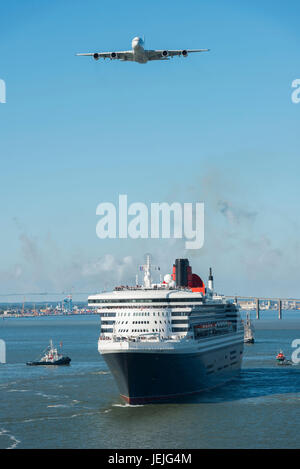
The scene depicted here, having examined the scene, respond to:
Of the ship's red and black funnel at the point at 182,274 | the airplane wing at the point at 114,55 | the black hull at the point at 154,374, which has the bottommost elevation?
the black hull at the point at 154,374

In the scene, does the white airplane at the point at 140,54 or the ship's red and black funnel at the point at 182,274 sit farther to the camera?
the ship's red and black funnel at the point at 182,274

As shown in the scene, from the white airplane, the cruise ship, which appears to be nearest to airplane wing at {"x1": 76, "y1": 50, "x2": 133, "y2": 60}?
the white airplane

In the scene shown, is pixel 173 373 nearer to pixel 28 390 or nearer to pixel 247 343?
pixel 28 390

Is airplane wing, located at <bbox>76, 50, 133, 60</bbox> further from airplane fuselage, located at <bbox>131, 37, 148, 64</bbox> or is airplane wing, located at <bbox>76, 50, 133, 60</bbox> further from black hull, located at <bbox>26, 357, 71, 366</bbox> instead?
black hull, located at <bbox>26, 357, 71, 366</bbox>

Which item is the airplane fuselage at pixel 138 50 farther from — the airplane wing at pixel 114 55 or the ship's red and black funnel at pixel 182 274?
the ship's red and black funnel at pixel 182 274

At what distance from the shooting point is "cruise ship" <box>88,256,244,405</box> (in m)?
62.3

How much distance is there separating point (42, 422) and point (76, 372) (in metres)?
37.3

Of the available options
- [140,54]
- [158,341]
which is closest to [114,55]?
[140,54]

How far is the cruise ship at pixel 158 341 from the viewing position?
62344 mm

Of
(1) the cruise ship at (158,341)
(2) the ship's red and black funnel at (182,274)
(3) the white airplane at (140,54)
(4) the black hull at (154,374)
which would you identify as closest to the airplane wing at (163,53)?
(3) the white airplane at (140,54)

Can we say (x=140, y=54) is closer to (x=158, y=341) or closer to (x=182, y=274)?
(x=158, y=341)

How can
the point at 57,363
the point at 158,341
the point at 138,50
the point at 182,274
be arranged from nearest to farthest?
the point at 138,50
the point at 158,341
the point at 182,274
the point at 57,363

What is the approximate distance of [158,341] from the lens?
63562 mm

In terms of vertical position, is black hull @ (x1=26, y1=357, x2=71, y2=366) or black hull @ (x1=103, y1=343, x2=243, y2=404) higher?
black hull @ (x1=103, y1=343, x2=243, y2=404)
